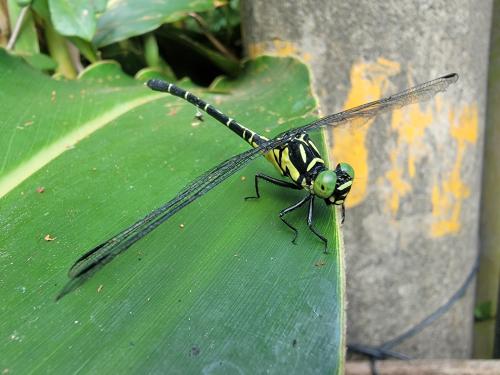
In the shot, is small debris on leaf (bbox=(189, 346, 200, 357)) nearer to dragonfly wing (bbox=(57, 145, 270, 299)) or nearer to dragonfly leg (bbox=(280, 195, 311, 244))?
dragonfly wing (bbox=(57, 145, 270, 299))

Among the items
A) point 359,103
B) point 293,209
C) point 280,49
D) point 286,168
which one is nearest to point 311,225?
point 293,209

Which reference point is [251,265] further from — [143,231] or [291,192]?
[291,192]

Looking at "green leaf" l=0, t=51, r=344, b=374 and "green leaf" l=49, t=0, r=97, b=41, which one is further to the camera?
"green leaf" l=49, t=0, r=97, b=41

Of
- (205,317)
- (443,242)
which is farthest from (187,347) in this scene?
(443,242)

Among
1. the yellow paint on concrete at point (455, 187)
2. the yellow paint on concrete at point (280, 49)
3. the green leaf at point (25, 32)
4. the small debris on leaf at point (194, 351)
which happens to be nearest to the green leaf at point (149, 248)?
the small debris on leaf at point (194, 351)

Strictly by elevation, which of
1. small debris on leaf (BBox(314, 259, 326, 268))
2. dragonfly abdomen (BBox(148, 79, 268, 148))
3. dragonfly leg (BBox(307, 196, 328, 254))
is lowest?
dragonfly leg (BBox(307, 196, 328, 254))

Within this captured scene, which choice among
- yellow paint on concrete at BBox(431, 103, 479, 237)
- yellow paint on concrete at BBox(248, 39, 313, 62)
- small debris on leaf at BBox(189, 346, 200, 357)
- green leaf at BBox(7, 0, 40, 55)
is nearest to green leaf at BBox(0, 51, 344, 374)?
small debris on leaf at BBox(189, 346, 200, 357)

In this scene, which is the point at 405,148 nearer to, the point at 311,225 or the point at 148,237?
the point at 311,225
